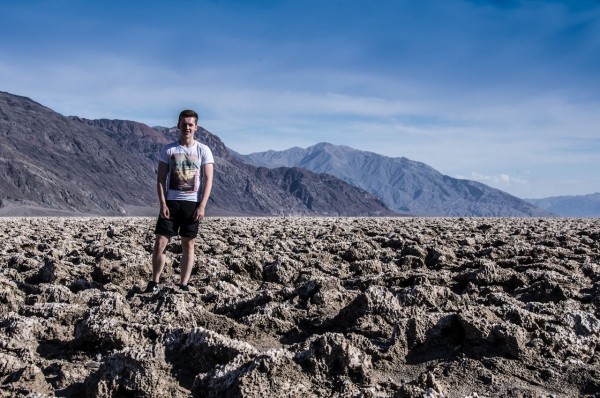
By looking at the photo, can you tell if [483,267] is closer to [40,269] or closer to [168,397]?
[168,397]

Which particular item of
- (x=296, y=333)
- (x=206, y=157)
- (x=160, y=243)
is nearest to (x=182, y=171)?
(x=206, y=157)

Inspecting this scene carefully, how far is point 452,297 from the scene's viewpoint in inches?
183

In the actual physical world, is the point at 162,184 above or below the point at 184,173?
below

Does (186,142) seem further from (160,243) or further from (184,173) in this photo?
(160,243)

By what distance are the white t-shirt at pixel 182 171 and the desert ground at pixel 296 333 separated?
94 cm

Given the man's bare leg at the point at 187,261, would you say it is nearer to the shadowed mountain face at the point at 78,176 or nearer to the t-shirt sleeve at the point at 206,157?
the t-shirt sleeve at the point at 206,157

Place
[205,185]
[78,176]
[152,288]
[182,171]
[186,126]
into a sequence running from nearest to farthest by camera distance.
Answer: [152,288], [186,126], [182,171], [205,185], [78,176]

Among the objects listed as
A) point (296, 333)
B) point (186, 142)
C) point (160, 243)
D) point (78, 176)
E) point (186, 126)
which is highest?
point (78, 176)

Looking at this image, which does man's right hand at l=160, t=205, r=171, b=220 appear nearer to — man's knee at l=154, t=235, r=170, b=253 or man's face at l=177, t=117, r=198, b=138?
man's knee at l=154, t=235, r=170, b=253

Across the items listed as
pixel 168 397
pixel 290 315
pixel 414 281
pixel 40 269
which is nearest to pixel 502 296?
pixel 414 281

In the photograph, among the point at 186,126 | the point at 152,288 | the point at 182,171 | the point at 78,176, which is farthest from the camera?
the point at 78,176

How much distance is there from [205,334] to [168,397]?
1.77ft

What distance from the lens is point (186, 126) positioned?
552cm

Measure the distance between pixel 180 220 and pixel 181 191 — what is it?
299 mm
